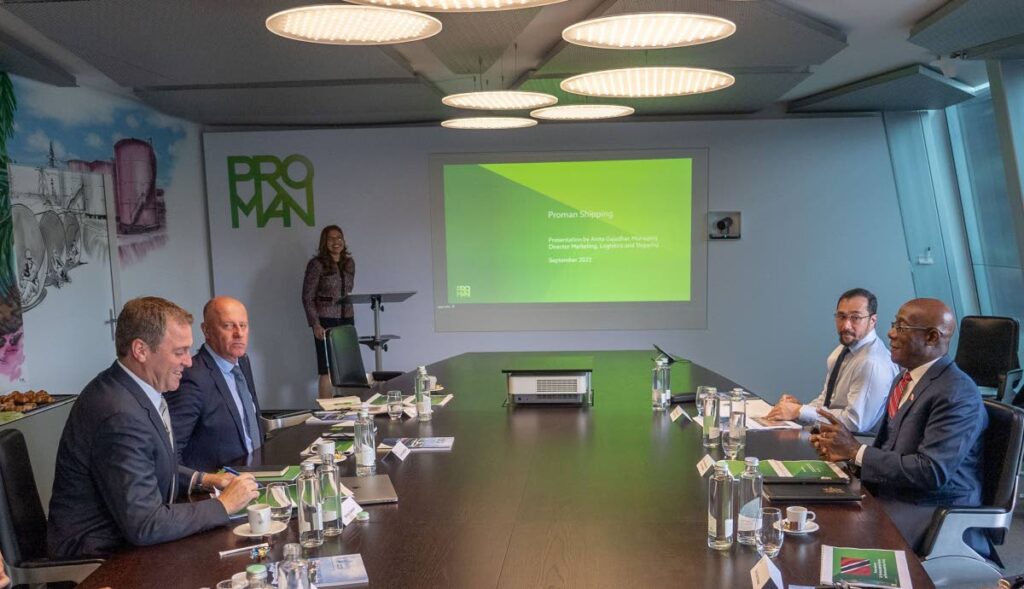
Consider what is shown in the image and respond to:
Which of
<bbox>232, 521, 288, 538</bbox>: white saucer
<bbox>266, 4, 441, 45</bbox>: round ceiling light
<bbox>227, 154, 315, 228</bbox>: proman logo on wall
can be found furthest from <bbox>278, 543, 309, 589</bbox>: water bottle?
<bbox>227, 154, 315, 228</bbox>: proman logo on wall

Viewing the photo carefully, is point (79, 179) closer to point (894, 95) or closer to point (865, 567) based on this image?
point (865, 567)

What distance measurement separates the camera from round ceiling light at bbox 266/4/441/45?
2.63 meters

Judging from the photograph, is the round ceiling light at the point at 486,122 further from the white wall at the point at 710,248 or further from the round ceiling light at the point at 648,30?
the round ceiling light at the point at 648,30

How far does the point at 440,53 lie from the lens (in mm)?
5227

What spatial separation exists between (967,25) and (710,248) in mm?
3391

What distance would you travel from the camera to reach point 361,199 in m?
7.57


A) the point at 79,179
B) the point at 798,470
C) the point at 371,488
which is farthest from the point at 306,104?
the point at 798,470

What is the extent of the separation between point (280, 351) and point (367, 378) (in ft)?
6.92

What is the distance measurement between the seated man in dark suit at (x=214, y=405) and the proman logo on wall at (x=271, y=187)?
430 centimetres

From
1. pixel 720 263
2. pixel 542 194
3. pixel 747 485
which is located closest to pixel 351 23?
pixel 747 485

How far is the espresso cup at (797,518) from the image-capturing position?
7.11 feet

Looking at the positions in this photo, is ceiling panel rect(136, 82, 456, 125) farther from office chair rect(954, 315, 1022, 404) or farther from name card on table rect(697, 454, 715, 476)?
office chair rect(954, 315, 1022, 404)

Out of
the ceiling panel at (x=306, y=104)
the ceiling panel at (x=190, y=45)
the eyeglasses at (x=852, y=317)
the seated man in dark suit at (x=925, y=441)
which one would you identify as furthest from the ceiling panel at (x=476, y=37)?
the seated man in dark suit at (x=925, y=441)

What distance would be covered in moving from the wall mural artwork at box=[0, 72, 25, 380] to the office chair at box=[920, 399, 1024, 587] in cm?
518
